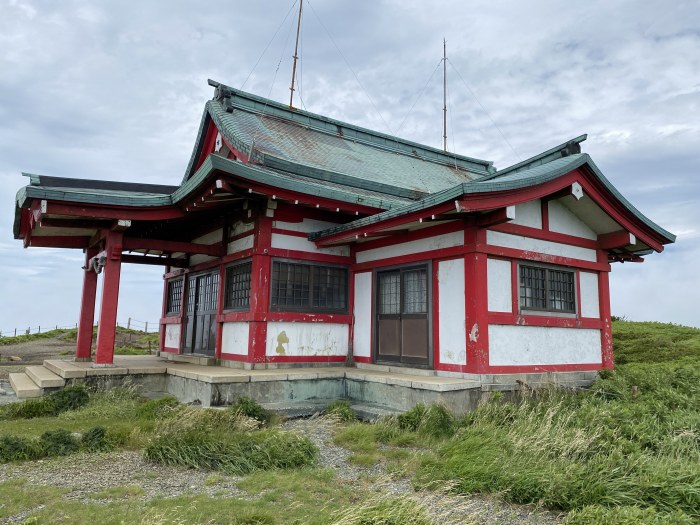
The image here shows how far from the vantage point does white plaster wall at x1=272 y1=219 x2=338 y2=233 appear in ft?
33.7

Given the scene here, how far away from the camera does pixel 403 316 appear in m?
9.63

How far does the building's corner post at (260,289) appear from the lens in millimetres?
9633

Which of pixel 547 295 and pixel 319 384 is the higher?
pixel 547 295

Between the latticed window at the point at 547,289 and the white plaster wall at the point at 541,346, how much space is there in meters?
0.43

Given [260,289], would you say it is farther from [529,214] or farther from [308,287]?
[529,214]

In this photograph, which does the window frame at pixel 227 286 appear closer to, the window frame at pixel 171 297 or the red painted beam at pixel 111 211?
the red painted beam at pixel 111 211

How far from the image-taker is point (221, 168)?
27.0ft

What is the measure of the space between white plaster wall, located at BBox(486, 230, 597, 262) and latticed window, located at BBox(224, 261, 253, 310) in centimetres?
478

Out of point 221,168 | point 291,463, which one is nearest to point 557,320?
point 291,463

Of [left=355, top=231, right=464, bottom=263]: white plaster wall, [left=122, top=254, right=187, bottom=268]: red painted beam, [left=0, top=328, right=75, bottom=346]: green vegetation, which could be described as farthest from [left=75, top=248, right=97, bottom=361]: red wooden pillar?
[left=0, top=328, right=75, bottom=346]: green vegetation

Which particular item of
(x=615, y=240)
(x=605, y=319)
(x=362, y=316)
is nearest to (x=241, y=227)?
(x=362, y=316)

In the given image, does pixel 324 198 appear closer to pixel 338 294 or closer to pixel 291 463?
pixel 338 294

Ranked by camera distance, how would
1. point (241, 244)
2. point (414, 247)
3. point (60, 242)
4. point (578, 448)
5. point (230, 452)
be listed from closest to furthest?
point (578, 448)
point (230, 452)
point (414, 247)
point (241, 244)
point (60, 242)

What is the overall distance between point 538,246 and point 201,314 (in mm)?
7878
